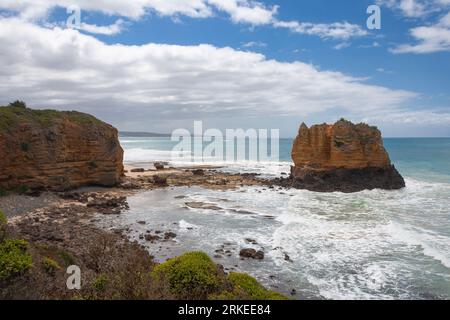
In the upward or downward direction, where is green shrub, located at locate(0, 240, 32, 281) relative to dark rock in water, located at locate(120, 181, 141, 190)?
upward

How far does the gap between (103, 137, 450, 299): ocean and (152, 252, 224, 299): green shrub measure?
6942 millimetres

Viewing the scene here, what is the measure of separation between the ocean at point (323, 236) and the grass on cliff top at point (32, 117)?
12395 millimetres

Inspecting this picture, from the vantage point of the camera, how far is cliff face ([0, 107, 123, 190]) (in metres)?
34.4

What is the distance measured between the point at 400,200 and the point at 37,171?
35907mm

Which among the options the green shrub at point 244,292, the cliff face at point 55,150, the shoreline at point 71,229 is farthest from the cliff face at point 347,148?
the green shrub at point 244,292

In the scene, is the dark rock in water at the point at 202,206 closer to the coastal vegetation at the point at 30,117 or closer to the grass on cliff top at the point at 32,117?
the coastal vegetation at the point at 30,117

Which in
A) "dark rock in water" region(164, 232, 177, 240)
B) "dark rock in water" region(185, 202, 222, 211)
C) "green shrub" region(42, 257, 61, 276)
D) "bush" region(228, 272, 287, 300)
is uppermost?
"green shrub" region(42, 257, 61, 276)

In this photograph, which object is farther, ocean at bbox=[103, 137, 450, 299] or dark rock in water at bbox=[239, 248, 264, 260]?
dark rock in water at bbox=[239, 248, 264, 260]

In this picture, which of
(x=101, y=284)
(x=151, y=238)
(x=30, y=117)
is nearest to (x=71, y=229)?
(x=151, y=238)

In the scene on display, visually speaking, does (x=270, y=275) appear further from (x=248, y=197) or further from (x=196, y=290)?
(x=248, y=197)

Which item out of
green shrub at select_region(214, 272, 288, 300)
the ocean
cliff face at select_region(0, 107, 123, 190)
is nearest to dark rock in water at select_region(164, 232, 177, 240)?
the ocean

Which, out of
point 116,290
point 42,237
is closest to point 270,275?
point 116,290

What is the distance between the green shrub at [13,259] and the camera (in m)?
8.55

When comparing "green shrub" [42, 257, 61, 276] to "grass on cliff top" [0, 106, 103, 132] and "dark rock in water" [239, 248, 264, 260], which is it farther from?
"grass on cliff top" [0, 106, 103, 132]
